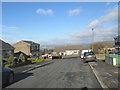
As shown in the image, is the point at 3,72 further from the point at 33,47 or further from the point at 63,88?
the point at 33,47

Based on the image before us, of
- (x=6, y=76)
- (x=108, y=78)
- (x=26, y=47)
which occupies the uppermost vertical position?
(x=26, y=47)

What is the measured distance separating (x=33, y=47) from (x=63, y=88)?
89172mm

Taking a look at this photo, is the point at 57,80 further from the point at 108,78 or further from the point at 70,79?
the point at 108,78

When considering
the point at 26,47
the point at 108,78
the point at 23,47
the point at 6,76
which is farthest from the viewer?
the point at 23,47

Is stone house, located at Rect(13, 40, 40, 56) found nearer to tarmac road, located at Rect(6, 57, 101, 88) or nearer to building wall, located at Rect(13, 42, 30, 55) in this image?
building wall, located at Rect(13, 42, 30, 55)

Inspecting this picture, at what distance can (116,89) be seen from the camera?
10578mm

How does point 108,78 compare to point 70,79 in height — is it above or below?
above

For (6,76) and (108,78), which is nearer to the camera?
(6,76)

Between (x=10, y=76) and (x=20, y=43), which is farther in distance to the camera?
(x=20, y=43)

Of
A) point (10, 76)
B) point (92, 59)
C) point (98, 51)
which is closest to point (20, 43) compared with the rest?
point (98, 51)

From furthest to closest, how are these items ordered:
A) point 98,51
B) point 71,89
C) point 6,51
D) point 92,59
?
1. point 98,51
2. point 6,51
3. point 92,59
4. point 71,89

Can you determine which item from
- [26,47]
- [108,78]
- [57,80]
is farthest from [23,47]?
[108,78]

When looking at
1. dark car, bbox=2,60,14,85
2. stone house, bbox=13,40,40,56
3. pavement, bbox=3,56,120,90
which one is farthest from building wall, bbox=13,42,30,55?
dark car, bbox=2,60,14,85

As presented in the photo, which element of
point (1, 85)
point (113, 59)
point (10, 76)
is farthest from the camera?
point (113, 59)
